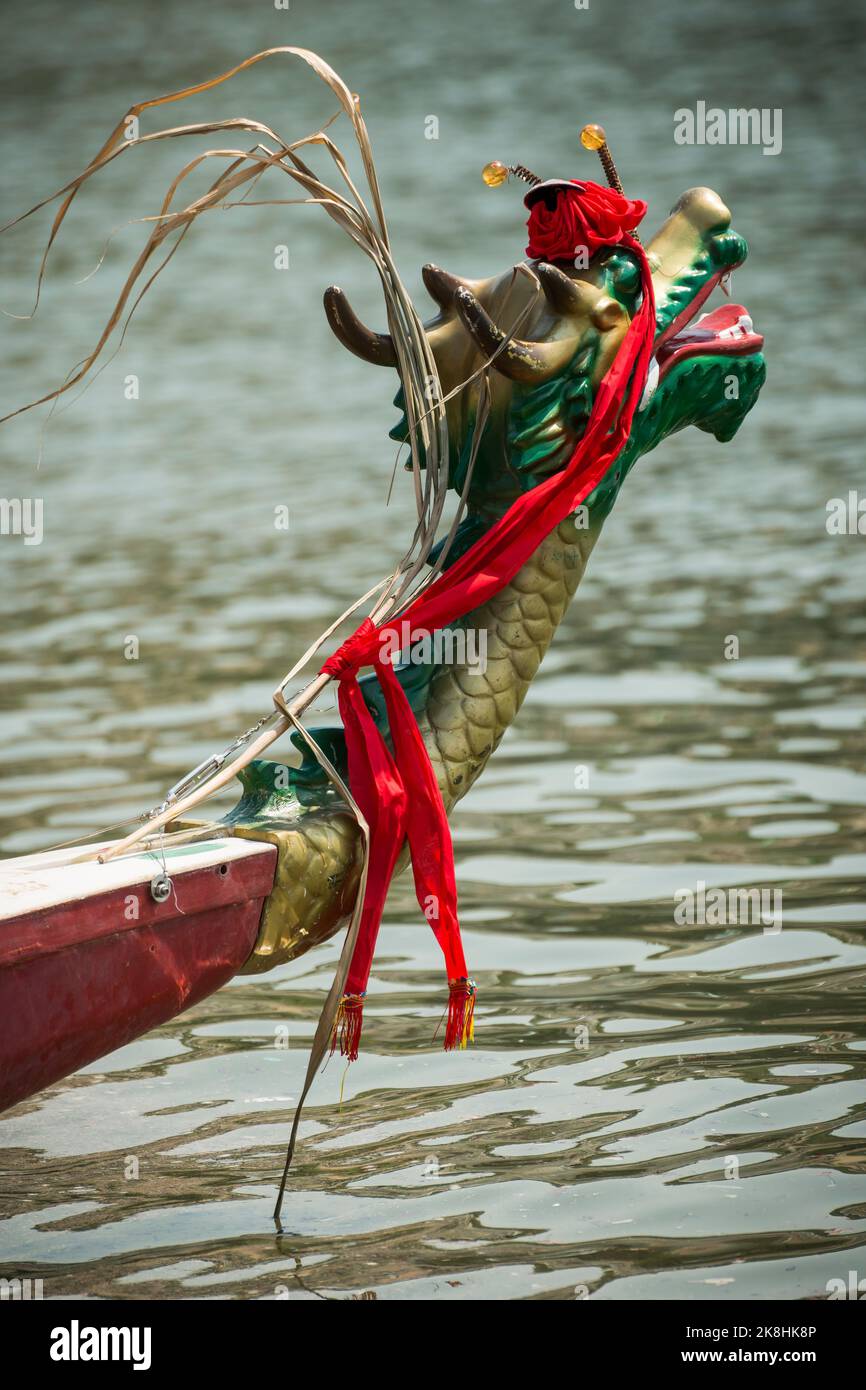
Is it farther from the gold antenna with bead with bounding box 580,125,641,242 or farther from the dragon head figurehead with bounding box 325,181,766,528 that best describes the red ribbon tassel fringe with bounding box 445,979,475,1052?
the gold antenna with bead with bounding box 580,125,641,242

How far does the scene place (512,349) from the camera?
2.43m

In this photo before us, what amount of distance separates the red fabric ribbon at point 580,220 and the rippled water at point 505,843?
1.20m

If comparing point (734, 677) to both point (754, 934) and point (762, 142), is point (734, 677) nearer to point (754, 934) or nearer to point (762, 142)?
point (754, 934)

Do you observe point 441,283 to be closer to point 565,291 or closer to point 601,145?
point 565,291

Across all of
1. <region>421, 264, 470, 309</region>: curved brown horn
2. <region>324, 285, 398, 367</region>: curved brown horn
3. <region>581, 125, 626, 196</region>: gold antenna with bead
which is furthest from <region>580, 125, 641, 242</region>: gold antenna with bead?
<region>324, 285, 398, 367</region>: curved brown horn

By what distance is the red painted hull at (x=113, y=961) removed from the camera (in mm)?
2223

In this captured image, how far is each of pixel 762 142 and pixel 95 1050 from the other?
14.1 metres

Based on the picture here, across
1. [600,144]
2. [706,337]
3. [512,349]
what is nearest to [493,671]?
[512,349]

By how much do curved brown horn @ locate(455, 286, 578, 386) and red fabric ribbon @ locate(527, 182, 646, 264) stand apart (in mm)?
144

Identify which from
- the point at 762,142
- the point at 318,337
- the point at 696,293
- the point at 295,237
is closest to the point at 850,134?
the point at 762,142

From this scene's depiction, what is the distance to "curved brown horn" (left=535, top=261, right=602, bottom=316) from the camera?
2.47 metres

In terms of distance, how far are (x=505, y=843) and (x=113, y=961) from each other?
6.05 ft

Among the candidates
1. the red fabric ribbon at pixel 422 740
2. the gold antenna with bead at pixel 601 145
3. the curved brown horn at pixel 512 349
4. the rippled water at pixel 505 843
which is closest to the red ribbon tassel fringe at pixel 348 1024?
the red fabric ribbon at pixel 422 740
